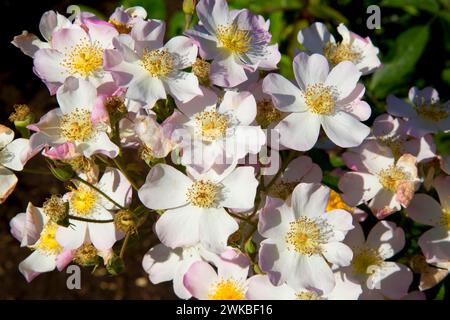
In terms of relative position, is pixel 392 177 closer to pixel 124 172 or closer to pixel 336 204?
pixel 336 204

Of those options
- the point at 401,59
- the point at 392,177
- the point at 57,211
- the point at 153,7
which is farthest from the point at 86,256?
the point at 401,59

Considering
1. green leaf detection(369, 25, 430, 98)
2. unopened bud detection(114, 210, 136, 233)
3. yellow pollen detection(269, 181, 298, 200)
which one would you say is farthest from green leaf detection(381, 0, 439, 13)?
unopened bud detection(114, 210, 136, 233)

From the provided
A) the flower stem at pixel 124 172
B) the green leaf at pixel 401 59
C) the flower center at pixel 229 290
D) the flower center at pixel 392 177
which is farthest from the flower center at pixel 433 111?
the flower stem at pixel 124 172

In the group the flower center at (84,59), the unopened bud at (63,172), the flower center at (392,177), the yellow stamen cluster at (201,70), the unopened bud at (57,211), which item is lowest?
the flower center at (392,177)

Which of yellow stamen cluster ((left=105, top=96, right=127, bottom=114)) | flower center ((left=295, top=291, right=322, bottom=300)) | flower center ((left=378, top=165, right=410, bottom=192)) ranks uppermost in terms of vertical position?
yellow stamen cluster ((left=105, top=96, right=127, bottom=114))

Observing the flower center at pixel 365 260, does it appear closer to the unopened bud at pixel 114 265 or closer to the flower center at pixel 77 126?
the unopened bud at pixel 114 265

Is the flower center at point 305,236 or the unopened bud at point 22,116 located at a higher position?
the unopened bud at point 22,116

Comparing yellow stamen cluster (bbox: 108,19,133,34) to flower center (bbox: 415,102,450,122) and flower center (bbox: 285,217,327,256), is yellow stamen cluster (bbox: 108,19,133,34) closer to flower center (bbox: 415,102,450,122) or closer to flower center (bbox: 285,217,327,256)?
flower center (bbox: 285,217,327,256)
